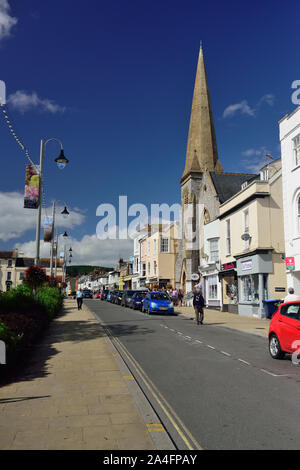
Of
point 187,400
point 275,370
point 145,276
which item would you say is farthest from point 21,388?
point 145,276

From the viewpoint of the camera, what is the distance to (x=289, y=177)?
20.7 m

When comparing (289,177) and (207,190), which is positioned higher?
(207,190)

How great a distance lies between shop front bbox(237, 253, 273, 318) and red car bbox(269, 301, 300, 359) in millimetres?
13859

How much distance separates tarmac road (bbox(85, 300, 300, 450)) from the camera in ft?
15.8

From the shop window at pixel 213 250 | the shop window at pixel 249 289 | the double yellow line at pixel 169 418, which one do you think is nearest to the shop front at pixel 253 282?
the shop window at pixel 249 289

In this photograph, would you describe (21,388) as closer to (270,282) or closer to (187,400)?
(187,400)

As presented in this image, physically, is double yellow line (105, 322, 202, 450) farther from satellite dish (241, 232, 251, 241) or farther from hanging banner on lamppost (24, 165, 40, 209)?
satellite dish (241, 232, 251, 241)

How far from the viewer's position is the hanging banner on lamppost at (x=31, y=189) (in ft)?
51.7

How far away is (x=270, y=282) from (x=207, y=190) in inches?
632

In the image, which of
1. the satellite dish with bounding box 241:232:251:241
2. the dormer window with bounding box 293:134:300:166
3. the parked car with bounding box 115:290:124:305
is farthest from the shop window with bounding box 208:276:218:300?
the dormer window with bounding box 293:134:300:166

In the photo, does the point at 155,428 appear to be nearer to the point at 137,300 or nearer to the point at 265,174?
the point at 265,174

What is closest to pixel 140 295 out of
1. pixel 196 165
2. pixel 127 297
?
pixel 127 297

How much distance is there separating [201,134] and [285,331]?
40243mm

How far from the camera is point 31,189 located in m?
15.9
